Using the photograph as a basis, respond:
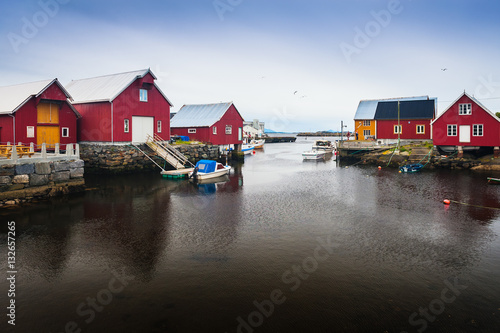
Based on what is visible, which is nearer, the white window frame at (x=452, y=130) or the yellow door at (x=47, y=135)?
the yellow door at (x=47, y=135)

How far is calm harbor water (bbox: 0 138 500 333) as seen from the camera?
862 centimetres

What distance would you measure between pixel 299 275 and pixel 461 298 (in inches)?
185

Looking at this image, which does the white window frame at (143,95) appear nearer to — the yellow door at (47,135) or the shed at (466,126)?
the yellow door at (47,135)

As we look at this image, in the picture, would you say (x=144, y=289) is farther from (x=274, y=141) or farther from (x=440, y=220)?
(x=274, y=141)

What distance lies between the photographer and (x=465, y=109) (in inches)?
1763

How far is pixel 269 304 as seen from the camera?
934 cm

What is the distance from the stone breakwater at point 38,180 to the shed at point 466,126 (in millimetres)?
45052

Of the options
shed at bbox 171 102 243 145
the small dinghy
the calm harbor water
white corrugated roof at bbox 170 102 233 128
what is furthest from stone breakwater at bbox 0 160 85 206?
the small dinghy

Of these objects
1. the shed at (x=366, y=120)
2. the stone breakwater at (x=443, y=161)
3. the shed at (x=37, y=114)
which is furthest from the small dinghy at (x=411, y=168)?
the shed at (x=37, y=114)

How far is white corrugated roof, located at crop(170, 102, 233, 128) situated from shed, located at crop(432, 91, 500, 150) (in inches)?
1275

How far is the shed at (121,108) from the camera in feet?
123

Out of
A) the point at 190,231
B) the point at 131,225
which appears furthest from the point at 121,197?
the point at 190,231

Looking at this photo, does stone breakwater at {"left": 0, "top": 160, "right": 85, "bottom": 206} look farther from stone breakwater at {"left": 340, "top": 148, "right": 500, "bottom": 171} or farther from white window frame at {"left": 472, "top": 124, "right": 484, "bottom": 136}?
white window frame at {"left": 472, "top": 124, "right": 484, "bottom": 136}

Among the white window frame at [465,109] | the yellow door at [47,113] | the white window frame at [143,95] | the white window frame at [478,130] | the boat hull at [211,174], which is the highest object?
the white window frame at [143,95]
